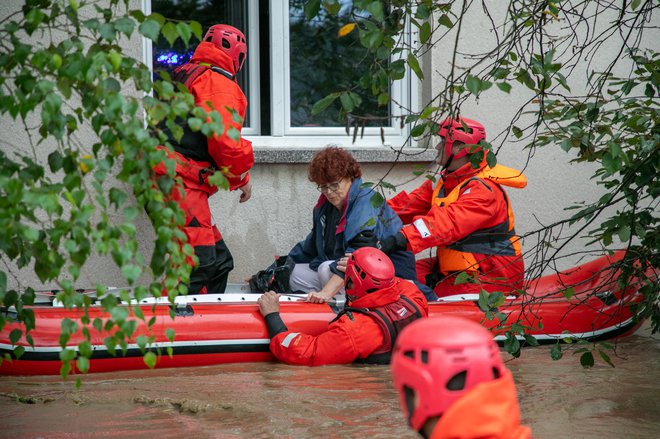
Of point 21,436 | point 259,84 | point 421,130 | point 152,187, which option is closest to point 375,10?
point 421,130

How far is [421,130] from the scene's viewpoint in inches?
156

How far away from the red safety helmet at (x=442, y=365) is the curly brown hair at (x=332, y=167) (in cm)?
411

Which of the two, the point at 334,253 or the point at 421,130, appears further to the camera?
the point at 334,253

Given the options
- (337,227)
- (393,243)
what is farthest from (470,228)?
(337,227)

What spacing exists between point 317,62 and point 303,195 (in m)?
1.10

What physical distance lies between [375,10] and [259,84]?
4132mm

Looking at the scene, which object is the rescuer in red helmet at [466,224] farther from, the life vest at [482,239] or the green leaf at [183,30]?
the green leaf at [183,30]

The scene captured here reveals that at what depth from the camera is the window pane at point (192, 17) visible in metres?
7.06

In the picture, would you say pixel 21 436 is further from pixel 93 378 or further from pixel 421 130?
pixel 421 130

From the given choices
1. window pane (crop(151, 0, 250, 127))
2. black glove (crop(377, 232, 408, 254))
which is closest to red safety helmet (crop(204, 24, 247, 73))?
window pane (crop(151, 0, 250, 127))

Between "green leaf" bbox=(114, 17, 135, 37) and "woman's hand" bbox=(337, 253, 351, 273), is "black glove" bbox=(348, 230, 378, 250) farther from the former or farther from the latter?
"green leaf" bbox=(114, 17, 135, 37)

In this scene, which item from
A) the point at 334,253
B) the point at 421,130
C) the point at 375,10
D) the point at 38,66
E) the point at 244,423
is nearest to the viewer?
the point at 38,66

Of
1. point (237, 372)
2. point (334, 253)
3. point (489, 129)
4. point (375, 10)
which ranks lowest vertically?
point (237, 372)

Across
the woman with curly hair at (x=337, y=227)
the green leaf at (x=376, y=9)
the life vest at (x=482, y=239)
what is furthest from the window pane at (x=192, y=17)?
the green leaf at (x=376, y=9)
